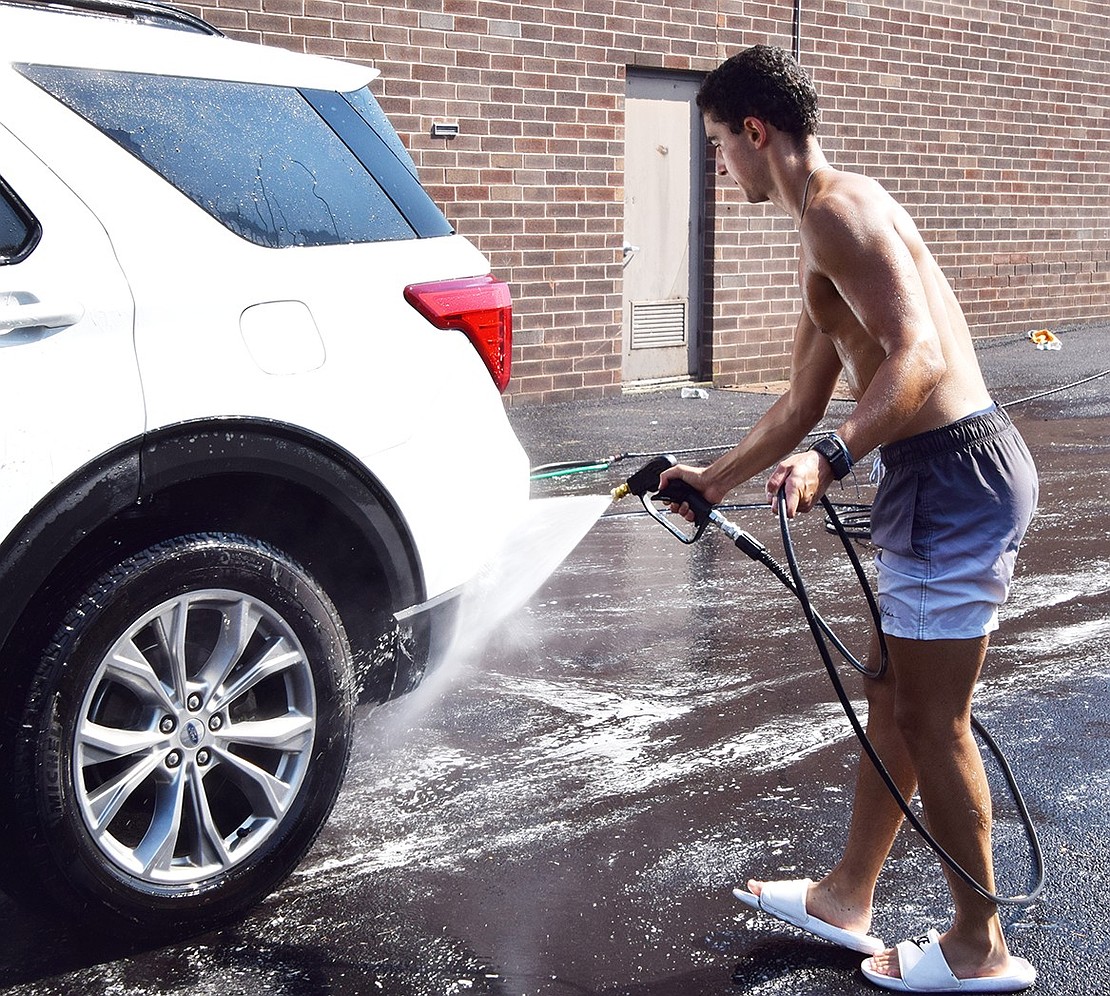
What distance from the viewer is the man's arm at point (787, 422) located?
3.38 meters

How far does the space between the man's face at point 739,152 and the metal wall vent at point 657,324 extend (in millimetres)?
10074

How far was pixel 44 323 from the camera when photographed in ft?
10.0

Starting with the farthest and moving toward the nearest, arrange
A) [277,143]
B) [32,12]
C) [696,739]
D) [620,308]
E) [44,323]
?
[620,308] < [696,739] < [277,143] < [32,12] < [44,323]

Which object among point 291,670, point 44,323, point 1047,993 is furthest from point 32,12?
point 1047,993

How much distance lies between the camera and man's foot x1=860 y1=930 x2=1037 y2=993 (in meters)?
3.18

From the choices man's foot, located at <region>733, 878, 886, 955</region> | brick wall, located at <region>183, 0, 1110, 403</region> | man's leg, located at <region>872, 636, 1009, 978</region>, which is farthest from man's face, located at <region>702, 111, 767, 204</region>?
brick wall, located at <region>183, 0, 1110, 403</region>

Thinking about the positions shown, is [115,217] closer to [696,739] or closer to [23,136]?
[23,136]

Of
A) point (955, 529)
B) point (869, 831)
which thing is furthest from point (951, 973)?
point (955, 529)

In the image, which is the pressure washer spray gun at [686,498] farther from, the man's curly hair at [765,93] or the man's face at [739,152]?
the man's curly hair at [765,93]

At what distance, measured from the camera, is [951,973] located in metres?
3.19

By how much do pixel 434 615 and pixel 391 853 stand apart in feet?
2.05

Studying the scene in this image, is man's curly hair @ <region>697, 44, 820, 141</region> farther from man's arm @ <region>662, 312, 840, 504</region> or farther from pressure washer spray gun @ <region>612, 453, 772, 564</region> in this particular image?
pressure washer spray gun @ <region>612, 453, 772, 564</region>

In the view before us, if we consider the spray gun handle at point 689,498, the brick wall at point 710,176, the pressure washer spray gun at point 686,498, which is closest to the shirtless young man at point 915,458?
the pressure washer spray gun at point 686,498

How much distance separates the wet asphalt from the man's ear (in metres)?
1.19
